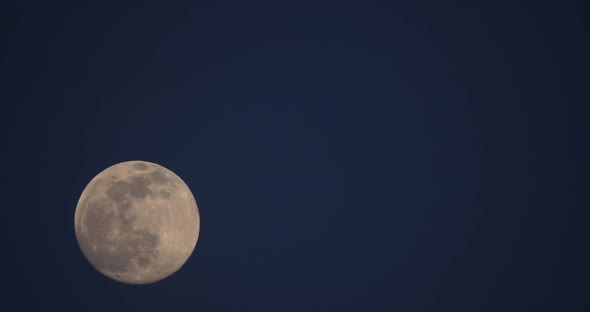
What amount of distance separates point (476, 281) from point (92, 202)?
19.4 feet

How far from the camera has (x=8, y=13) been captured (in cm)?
600

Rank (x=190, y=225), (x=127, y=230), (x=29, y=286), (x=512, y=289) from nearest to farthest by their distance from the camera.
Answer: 1. (x=127, y=230)
2. (x=190, y=225)
3. (x=29, y=286)
4. (x=512, y=289)

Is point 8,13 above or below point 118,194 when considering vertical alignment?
above

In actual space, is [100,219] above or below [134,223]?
above

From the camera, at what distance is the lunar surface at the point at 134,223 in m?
4.34

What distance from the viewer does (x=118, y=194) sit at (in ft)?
14.5

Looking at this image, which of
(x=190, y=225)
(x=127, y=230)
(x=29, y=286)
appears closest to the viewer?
(x=127, y=230)

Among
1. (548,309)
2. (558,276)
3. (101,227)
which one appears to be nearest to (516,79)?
(558,276)

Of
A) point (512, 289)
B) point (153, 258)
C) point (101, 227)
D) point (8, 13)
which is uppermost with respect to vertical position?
point (8, 13)

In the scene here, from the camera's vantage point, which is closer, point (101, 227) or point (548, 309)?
point (101, 227)

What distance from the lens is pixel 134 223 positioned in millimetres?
4336

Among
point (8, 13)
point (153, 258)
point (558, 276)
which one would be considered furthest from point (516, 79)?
point (8, 13)

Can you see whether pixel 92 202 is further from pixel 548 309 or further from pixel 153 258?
pixel 548 309

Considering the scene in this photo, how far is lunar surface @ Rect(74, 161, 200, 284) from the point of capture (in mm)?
4344
